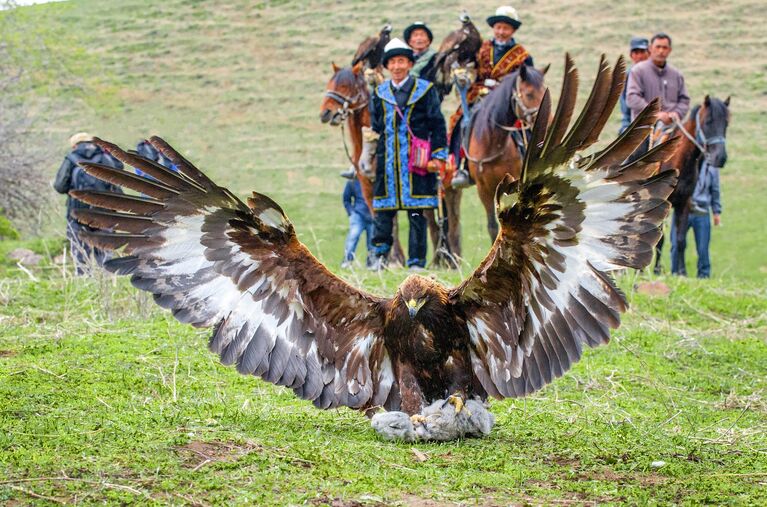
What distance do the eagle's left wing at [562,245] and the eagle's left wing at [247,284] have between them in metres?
0.65

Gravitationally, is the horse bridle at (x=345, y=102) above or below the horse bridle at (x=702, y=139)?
above

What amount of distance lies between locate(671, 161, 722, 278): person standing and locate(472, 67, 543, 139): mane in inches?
144

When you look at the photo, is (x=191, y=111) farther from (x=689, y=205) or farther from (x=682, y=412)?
(x=682, y=412)

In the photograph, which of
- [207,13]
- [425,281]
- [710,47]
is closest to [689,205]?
[425,281]

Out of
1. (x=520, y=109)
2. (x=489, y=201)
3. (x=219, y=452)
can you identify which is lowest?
(x=489, y=201)

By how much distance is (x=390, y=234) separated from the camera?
13109mm

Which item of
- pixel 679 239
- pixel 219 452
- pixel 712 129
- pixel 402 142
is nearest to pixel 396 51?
pixel 402 142

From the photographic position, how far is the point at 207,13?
36469 mm

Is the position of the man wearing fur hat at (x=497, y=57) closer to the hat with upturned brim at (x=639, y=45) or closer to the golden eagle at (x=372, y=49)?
the golden eagle at (x=372, y=49)

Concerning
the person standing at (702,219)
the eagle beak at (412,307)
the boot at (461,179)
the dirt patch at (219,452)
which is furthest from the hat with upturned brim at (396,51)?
the dirt patch at (219,452)

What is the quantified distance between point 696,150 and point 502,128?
10.9 ft

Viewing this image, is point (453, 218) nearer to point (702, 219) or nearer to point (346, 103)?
point (346, 103)

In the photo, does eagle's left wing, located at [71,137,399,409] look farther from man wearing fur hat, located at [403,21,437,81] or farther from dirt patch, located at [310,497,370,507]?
man wearing fur hat, located at [403,21,437,81]

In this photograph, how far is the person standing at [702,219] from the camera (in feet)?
50.2
